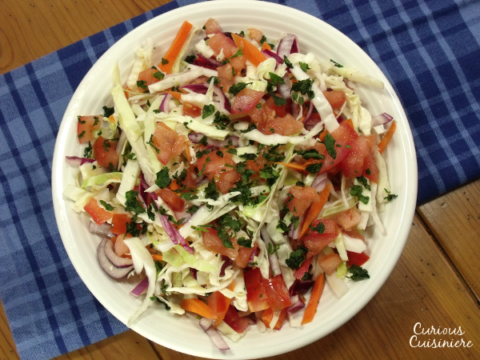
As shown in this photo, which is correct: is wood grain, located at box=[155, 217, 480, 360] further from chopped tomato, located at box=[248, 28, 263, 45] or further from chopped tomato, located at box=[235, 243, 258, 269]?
chopped tomato, located at box=[248, 28, 263, 45]

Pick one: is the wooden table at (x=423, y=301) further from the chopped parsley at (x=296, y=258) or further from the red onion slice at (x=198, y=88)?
the red onion slice at (x=198, y=88)

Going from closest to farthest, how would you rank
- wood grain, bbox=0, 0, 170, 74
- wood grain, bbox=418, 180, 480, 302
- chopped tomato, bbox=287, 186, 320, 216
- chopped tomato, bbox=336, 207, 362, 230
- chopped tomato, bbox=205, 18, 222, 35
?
chopped tomato, bbox=287, 186, 320, 216, chopped tomato, bbox=336, 207, 362, 230, chopped tomato, bbox=205, 18, 222, 35, wood grain, bbox=418, 180, 480, 302, wood grain, bbox=0, 0, 170, 74

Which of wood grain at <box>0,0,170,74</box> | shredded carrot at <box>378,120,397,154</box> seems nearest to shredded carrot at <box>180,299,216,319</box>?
shredded carrot at <box>378,120,397,154</box>

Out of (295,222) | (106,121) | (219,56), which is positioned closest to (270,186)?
(295,222)

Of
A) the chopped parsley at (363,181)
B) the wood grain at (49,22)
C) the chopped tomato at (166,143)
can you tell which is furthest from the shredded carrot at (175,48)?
the chopped parsley at (363,181)

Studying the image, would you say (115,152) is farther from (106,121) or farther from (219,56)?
(219,56)
